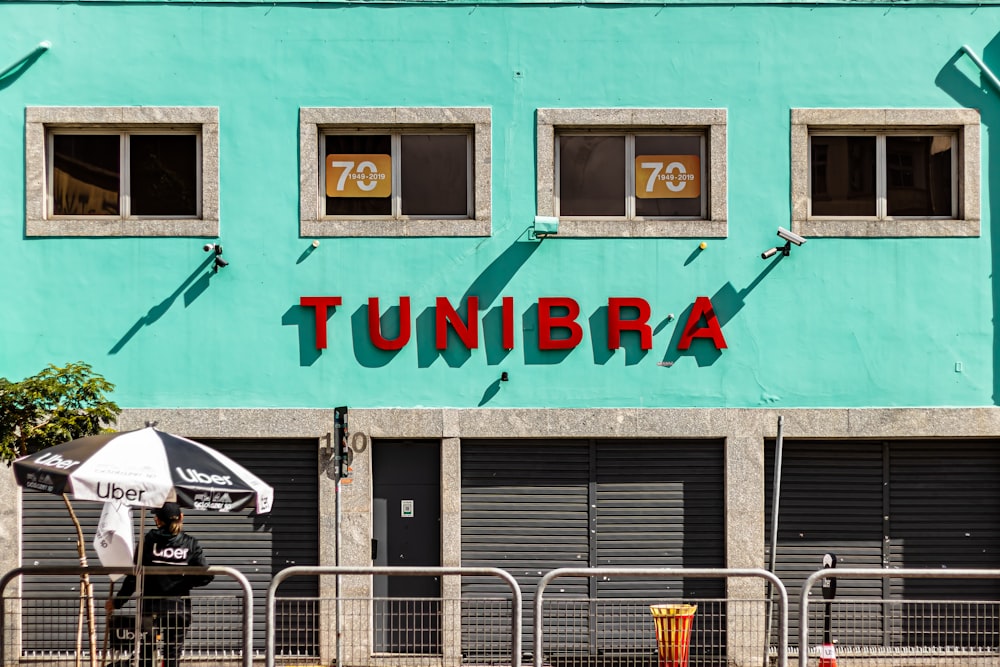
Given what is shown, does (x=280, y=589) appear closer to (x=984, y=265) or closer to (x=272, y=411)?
(x=272, y=411)

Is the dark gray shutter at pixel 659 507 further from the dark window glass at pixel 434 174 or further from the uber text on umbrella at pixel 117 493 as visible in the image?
the uber text on umbrella at pixel 117 493

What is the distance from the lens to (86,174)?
1341 cm

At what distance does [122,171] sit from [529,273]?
463 cm

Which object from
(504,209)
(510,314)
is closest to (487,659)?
(510,314)

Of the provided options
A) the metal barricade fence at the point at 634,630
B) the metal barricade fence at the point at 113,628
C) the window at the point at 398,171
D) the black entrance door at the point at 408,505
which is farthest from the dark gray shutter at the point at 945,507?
the metal barricade fence at the point at 113,628

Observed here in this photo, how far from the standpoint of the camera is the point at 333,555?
1305 centimetres

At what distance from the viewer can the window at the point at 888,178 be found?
13375mm

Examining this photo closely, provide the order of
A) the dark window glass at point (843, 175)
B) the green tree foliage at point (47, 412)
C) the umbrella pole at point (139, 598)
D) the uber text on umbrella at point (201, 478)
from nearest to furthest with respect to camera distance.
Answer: the uber text on umbrella at point (201, 478) → the umbrella pole at point (139, 598) → the green tree foliage at point (47, 412) → the dark window glass at point (843, 175)

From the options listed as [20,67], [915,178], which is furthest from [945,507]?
[20,67]

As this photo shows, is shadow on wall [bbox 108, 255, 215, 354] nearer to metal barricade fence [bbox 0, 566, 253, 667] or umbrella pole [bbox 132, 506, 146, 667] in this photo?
metal barricade fence [bbox 0, 566, 253, 667]

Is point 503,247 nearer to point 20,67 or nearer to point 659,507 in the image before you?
point 659,507

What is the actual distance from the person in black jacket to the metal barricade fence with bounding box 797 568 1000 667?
498 centimetres

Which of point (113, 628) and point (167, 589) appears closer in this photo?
point (113, 628)

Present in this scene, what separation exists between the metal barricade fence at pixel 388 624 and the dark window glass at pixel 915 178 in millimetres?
6240
